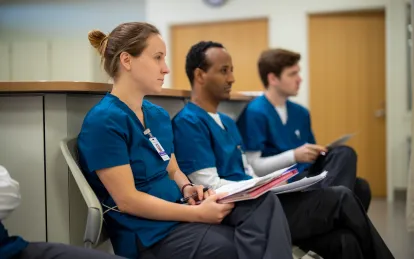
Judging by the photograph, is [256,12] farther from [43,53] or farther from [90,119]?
[90,119]

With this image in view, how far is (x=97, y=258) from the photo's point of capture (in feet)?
3.29

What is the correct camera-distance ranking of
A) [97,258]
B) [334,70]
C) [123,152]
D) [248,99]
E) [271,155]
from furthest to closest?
1. [334,70]
2. [248,99]
3. [271,155]
4. [123,152]
5. [97,258]

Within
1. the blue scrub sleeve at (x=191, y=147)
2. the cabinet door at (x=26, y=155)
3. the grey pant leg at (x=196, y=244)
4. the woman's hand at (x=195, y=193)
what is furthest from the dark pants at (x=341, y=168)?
the cabinet door at (x=26, y=155)

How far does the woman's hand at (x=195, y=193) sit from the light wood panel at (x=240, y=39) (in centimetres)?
322

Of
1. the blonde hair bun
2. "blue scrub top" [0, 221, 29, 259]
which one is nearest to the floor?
the blonde hair bun

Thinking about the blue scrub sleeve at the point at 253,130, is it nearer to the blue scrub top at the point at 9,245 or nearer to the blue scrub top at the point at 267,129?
the blue scrub top at the point at 267,129

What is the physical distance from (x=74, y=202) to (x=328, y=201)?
0.81 metres

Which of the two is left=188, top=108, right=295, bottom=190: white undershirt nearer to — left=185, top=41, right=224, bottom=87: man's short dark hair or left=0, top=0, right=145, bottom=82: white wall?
left=185, top=41, right=224, bottom=87: man's short dark hair

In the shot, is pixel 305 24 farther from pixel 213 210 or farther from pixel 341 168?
pixel 213 210

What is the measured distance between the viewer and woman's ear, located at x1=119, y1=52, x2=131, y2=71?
4.23ft

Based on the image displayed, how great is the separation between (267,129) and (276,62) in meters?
0.43

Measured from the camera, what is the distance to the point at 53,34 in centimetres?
516

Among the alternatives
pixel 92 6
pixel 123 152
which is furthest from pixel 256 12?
pixel 123 152

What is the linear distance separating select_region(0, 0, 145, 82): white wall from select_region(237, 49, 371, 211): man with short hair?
282 centimetres
